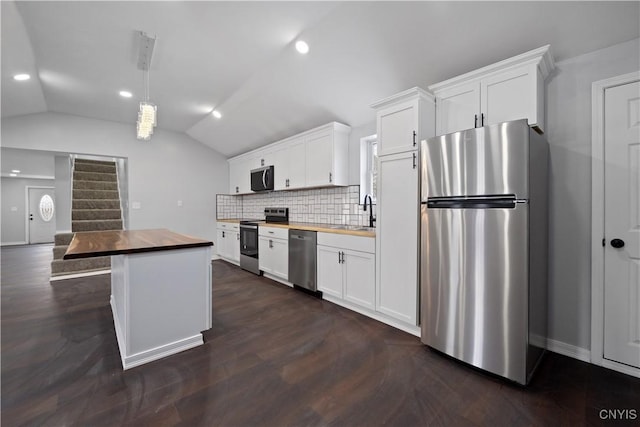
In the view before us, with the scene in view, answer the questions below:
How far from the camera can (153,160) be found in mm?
5180

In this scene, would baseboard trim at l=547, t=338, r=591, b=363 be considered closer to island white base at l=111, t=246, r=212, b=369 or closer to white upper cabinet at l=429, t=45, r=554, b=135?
white upper cabinet at l=429, t=45, r=554, b=135

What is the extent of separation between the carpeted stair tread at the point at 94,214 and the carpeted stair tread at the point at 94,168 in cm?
167

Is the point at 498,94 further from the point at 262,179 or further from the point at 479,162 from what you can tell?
the point at 262,179

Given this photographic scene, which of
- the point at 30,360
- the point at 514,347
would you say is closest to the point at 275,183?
the point at 30,360

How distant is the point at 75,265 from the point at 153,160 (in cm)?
220

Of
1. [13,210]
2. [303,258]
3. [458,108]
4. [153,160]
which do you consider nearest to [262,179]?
[303,258]

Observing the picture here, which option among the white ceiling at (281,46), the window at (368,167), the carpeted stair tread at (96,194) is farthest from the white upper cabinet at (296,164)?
the carpeted stair tread at (96,194)

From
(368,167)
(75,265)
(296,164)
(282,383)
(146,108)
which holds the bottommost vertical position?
(282,383)

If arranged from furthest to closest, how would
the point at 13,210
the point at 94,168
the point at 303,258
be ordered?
1. the point at 13,210
2. the point at 94,168
3. the point at 303,258

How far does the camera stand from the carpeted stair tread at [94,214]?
207 inches

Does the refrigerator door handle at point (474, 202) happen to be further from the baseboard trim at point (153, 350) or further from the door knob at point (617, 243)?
the baseboard trim at point (153, 350)

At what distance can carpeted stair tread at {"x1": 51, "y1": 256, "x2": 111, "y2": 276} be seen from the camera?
432 cm

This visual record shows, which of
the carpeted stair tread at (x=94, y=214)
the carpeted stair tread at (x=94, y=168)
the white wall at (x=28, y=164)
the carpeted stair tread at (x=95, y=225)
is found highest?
the white wall at (x=28, y=164)

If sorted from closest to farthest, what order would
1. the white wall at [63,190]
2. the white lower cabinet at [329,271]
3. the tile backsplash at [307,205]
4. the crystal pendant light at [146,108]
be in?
the crystal pendant light at [146,108] → the white lower cabinet at [329,271] → the tile backsplash at [307,205] → the white wall at [63,190]
